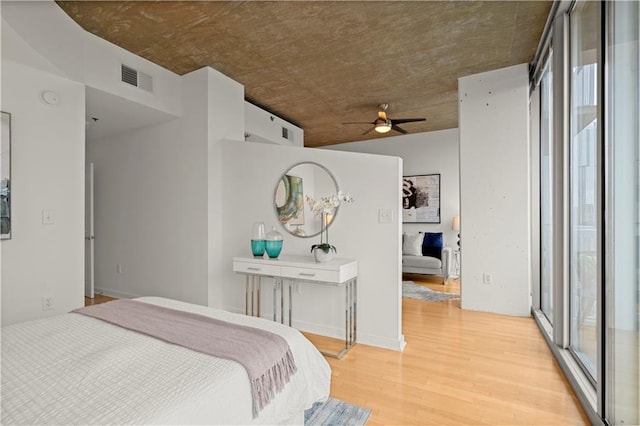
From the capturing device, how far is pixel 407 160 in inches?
258

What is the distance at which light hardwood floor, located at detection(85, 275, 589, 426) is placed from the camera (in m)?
1.88

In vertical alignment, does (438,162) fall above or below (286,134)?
below

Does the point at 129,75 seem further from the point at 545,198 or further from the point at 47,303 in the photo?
the point at 545,198

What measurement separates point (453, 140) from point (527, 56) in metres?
2.63

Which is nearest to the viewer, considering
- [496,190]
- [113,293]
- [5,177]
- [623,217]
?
[623,217]

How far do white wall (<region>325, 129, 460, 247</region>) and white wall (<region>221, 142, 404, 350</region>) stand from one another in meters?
3.54

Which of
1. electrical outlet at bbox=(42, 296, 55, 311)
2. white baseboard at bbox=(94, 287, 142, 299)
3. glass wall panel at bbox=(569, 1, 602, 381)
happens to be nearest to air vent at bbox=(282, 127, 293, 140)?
white baseboard at bbox=(94, 287, 142, 299)

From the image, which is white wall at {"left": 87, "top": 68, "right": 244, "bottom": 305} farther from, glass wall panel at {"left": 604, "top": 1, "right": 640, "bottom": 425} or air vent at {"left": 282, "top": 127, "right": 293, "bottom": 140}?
glass wall panel at {"left": 604, "top": 1, "right": 640, "bottom": 425}

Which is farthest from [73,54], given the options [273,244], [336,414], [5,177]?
[336,414]

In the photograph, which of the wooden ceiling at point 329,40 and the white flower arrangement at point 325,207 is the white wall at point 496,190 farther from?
the white flower arrangement at point 325,207

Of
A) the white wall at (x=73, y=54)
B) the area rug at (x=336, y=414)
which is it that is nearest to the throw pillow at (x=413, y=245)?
the area rug at (x=336, y=414)

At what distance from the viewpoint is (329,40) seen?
10.2 feet

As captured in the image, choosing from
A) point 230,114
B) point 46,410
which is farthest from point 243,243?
point 46,410

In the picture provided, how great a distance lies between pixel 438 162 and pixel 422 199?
78 centimetres
